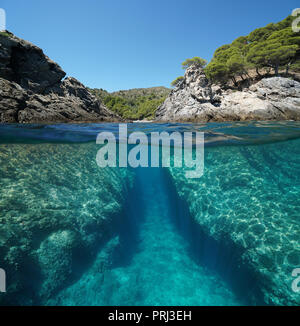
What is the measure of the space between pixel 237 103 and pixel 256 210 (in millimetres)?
19333

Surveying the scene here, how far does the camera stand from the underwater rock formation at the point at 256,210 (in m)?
4.30

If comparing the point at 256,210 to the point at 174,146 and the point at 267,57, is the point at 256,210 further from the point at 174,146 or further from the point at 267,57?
the point at 267,57

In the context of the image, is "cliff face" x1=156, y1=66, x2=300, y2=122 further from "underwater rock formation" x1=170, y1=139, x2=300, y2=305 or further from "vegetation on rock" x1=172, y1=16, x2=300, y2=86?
"underwater rock formation" x1=170, y1=139, x2=300, y2=305

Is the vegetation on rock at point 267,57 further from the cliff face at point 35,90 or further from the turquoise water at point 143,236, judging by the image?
the turquoise water at point 143,236

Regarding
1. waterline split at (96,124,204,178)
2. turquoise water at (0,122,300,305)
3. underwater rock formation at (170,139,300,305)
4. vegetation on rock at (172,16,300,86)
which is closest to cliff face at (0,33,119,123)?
turquoise water at (0,122,300,305)

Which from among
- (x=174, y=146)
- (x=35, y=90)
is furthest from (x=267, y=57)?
(x=35, y=90)

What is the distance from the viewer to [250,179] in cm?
707

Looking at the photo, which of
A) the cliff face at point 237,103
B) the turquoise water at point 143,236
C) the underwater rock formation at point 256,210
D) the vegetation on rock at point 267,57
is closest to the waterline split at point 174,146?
the underwater rock formation at point 256,210

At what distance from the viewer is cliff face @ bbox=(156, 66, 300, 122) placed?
1822 cm

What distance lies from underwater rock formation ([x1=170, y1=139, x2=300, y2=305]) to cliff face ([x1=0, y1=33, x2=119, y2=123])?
12.6 m

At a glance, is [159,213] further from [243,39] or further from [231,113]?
[243,39]

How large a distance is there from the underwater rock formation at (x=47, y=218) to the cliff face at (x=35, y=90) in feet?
23.9

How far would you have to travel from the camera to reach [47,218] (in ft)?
16.4
